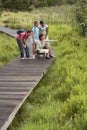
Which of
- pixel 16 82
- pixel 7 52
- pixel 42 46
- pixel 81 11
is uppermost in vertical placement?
pixel 16 82

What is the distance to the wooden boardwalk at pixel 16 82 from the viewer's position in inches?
260

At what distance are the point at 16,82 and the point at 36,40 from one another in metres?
4.64

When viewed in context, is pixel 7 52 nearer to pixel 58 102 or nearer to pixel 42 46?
pixel 42 46


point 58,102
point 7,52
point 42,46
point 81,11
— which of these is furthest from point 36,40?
point 81,11

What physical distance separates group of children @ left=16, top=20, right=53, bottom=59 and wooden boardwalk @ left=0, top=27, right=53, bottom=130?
0.44 metres

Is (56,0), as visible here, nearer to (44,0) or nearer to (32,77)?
(44,0)

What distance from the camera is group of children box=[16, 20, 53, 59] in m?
13.4

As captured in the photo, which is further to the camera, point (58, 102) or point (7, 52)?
point (7, 52)

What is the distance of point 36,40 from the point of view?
13531mm

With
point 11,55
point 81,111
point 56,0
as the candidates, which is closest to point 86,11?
point 11,55

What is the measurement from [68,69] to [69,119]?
4145mm

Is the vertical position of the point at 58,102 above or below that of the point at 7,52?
above

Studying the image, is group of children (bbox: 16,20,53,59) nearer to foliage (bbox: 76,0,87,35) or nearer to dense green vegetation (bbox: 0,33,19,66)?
dense green vegetation (bbox: 0,33,19,66)

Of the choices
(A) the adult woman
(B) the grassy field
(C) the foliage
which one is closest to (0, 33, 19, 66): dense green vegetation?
(A) the adult woman
